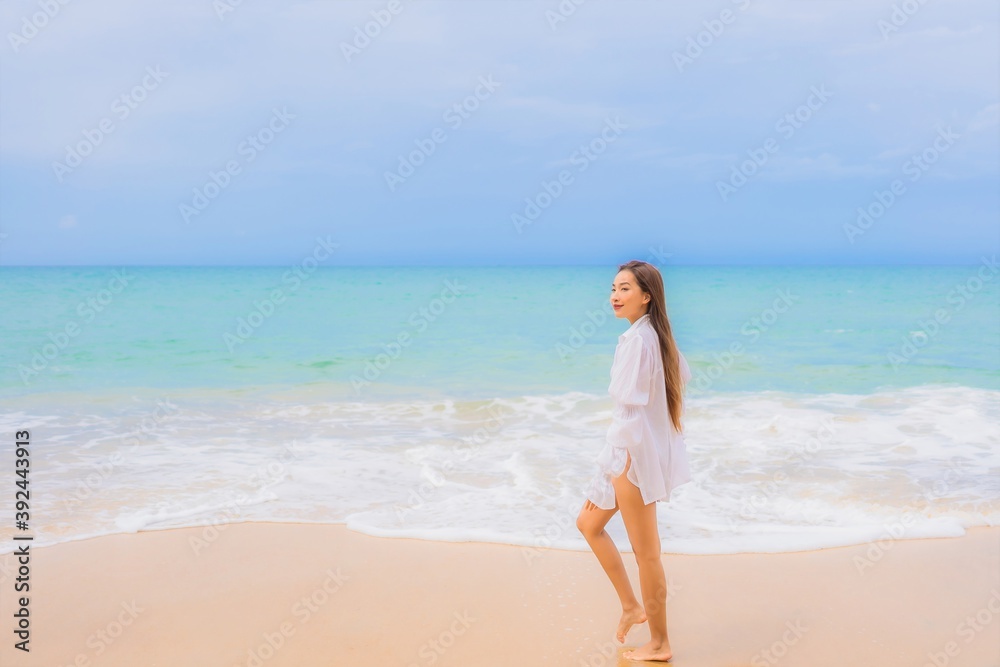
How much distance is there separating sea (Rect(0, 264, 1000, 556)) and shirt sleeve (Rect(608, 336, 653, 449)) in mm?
2132

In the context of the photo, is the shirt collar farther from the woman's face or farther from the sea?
the sea

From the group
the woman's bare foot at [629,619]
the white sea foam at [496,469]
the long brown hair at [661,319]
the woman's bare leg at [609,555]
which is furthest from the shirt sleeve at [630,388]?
the white sea foam at [496,469]

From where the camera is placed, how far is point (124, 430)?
9.18 metres

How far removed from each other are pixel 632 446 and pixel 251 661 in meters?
2.24

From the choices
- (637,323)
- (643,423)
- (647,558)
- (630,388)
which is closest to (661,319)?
(637,323)

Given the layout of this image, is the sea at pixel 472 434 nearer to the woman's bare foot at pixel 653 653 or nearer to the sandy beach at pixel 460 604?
the sandy beach at pixel 460 604

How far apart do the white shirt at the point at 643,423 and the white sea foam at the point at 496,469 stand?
195 cm

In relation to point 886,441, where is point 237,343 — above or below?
above

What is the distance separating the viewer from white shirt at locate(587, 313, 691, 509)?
11.2 ft

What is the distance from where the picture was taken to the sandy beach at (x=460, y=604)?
395 cm

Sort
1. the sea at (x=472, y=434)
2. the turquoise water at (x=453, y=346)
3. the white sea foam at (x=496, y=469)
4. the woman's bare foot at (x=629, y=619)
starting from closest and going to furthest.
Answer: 1. the woman's bare foot at (x=629, y=619)
2. the white sea foam at (x=496, y=469)
3. the sea at (x=472, y=434)
4. the turquoise water at (x=453, y=346)

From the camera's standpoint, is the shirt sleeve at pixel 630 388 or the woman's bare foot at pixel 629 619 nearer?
the shirt sleeve at pixel 630 388

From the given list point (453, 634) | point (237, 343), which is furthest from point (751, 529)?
point (237, 343)

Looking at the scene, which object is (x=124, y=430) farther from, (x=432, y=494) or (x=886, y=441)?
(x=886, y=441)
